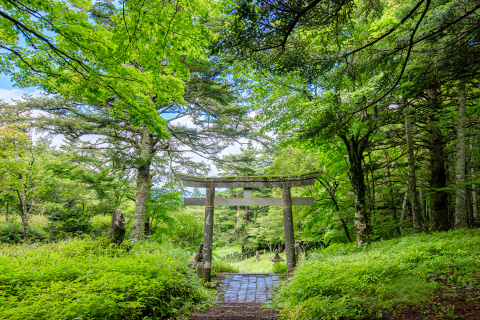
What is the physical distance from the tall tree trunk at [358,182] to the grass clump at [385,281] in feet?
6.60

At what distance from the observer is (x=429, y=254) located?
430 cm

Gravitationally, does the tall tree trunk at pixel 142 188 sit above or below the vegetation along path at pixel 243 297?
above

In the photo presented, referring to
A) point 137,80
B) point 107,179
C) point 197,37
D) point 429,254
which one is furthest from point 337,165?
point 107,179

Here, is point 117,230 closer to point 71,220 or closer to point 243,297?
point 243,297

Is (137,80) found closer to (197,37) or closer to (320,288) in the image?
(197,37)

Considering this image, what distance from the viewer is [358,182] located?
7.15 m

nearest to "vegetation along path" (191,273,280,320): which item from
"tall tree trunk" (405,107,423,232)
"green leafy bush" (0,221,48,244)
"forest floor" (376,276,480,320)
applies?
"forest floor" (376,276,480,320)

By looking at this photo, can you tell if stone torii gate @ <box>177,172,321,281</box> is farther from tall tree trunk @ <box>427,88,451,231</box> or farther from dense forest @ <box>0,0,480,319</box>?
tall tree trunk @ <box>427,88,451,231</box>

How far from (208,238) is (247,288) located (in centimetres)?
190

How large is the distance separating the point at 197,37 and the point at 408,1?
4.95 m

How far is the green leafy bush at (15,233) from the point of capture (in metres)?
10.9

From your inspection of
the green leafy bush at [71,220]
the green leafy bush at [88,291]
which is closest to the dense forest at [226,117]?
the green leafy bush at [88,291]

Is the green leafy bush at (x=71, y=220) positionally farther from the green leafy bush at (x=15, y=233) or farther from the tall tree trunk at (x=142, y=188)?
the tall tree trunk at (x=142, y=188)

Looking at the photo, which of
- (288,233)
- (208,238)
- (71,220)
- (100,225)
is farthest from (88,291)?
(71,220)
